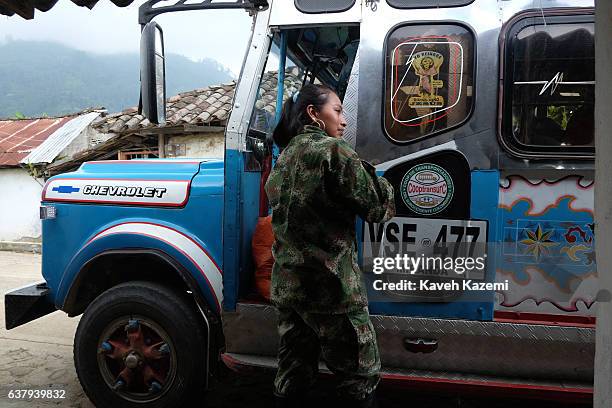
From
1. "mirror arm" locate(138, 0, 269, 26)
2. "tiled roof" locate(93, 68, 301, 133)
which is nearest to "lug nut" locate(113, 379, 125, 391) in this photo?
"mirror arm" locate(138, 0, 269, 26)

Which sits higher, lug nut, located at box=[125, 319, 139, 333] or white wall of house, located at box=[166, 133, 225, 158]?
white wall of house, located at box=[166, 133, 225, 158]

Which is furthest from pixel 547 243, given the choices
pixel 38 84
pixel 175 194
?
pixel 38 84

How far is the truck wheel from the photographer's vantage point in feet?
9.78

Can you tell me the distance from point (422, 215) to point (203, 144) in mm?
8857

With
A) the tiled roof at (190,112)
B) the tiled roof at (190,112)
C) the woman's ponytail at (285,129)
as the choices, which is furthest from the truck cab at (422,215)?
the tiled roof at (190,112)

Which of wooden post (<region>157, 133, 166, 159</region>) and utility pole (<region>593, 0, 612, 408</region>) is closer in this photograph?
utility pole (<region>593, 0, 612, 408</region>)

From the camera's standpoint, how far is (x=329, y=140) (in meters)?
2.11

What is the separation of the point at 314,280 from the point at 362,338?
319 millimetres

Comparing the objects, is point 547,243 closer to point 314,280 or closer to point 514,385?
point 514,385

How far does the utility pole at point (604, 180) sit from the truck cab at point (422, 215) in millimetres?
1274

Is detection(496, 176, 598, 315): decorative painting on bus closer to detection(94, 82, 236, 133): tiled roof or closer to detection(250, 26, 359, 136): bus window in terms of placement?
detection(250, 26, 359, 136): bus window

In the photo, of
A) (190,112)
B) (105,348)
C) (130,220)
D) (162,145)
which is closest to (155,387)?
(105,348)

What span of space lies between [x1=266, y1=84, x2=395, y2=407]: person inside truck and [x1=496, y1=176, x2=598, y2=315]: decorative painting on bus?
87cm

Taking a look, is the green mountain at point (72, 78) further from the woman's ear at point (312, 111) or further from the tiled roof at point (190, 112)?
the woman's ear at point (312, 111)
